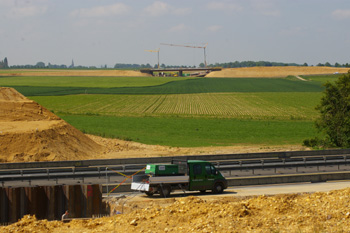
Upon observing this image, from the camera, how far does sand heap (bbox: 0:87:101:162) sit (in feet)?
129

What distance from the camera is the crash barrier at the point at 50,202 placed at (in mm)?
21297

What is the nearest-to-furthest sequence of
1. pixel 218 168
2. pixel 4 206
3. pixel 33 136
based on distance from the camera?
pixel 4 206, pixel 218 168, pixel 33 136

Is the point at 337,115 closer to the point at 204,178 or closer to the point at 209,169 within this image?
the point at 209,169

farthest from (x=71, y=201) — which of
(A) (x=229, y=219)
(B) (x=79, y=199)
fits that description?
(A) (x=229, y=219)

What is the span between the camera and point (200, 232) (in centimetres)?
1575

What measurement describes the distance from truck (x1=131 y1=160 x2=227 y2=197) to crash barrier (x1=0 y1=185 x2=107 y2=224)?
3.22m

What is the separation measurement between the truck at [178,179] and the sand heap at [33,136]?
15.7 meters

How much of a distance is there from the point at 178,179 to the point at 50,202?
22.5 ft

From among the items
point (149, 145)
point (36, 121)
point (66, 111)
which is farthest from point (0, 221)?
point (66, 111)

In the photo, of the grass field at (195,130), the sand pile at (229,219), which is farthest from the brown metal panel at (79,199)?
the grass field at (195,130)

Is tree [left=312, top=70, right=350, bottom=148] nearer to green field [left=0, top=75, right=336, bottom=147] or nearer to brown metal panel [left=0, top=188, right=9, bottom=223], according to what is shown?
green field [left=0, top=75, right=336, bottom=147]

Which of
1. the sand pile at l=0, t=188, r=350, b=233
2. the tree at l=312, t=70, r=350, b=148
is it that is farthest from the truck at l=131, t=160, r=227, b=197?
the tree at l=312, t=70, r=350, b=148

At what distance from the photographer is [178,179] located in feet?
85.9

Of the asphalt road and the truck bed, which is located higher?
the truck bed
